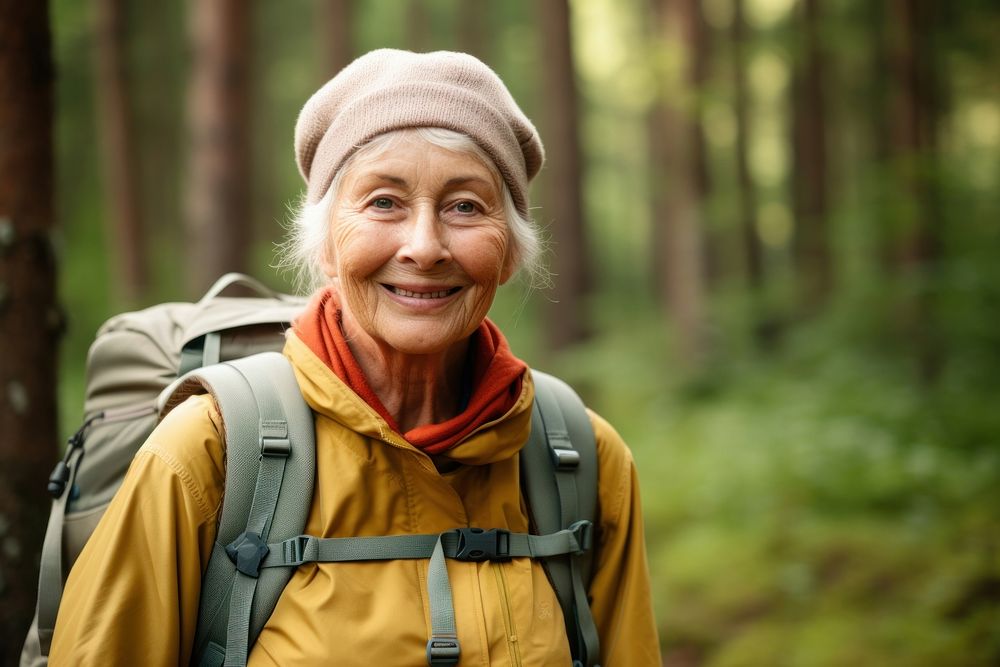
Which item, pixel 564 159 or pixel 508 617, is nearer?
pixel 508 617

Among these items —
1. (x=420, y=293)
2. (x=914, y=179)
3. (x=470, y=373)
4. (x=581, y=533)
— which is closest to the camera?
(x=420, y=293)

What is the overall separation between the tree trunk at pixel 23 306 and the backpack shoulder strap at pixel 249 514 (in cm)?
111

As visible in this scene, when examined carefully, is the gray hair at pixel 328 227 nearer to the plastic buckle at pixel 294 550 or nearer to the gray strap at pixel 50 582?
the plastic buckle at pixel 294 550

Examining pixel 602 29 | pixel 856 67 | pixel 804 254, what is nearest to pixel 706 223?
pixel 804 254

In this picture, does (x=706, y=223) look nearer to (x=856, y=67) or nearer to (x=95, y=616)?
(x=856, y=67)

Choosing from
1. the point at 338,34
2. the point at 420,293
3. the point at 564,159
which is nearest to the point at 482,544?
the point at 420,293

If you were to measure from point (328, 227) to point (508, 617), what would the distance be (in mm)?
1042

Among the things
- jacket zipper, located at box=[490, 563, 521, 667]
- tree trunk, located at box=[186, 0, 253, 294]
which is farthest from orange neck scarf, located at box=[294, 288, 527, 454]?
tree trunk, located at box=[186, 0, 253, 294]

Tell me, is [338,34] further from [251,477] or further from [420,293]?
[251,477]

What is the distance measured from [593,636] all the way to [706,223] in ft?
42.3

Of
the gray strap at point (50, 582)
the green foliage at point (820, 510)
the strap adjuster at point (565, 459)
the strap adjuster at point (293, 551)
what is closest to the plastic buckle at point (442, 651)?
the strap adjuster at point (293, 551)

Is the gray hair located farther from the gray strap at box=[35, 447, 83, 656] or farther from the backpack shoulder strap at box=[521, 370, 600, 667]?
the gray strap at box=[35, 447, 83, 656]

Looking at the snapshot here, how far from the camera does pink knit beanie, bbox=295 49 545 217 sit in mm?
2043

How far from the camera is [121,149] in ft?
44.2
